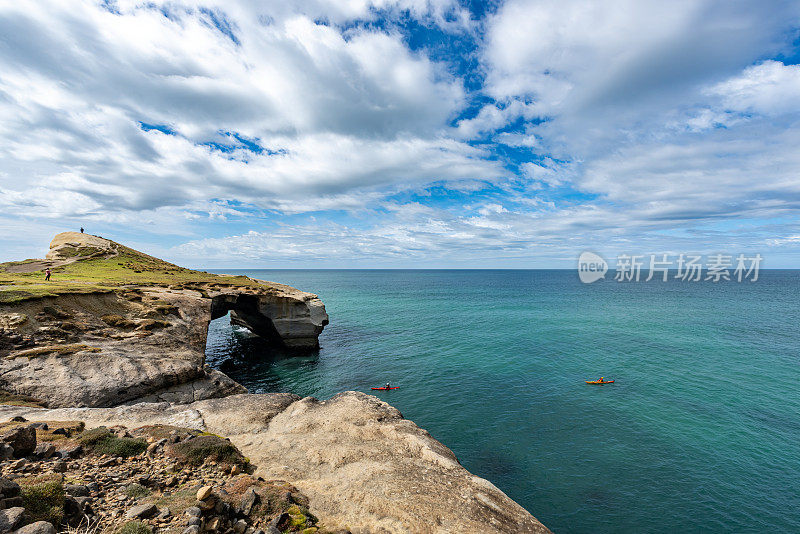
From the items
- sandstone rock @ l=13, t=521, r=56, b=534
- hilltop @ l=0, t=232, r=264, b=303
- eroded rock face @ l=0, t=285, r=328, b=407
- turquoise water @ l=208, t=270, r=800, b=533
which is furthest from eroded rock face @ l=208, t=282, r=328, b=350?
sandstone rock @ l=13, t=521, r=56, b=534

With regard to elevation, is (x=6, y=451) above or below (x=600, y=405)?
above

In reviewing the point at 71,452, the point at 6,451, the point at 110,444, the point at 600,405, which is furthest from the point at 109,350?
the point at 600,405

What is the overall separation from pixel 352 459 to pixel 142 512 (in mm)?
7444

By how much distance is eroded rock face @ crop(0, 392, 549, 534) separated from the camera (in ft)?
33.5

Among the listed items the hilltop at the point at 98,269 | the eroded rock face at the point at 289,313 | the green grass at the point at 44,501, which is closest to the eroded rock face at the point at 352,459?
the green grass at the point at 44,501

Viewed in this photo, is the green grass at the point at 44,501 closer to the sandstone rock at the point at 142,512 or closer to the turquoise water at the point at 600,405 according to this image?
the sandstone rock at the point at 142,512

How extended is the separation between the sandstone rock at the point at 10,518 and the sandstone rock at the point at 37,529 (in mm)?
174

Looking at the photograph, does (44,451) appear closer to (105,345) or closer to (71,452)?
(71,452)

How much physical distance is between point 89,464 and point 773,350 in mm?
70166

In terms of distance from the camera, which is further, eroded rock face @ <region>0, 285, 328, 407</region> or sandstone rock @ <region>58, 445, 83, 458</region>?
eroded rock face @ <region>0, 285, 328, 407</region>

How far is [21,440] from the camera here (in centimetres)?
998

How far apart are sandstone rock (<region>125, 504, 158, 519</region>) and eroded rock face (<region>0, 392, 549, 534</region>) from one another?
165 inches

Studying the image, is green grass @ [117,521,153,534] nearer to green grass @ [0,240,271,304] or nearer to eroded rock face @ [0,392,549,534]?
eroded rock face @ [0,392,549,534]

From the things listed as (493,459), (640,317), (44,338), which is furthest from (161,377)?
(640,317)
